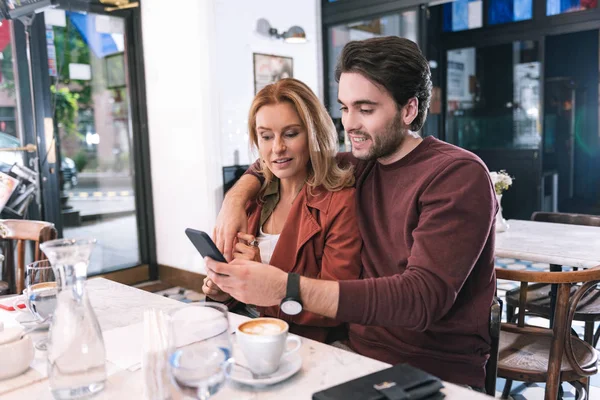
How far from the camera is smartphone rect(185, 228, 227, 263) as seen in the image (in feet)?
3.66

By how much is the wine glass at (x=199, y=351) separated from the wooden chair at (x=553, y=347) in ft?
3.58

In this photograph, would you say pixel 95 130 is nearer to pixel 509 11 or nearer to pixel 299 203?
pixel 299 203

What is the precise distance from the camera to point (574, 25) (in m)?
5.34

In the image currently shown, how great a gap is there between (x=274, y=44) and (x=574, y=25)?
300 centimetres

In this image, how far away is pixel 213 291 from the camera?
1.62m

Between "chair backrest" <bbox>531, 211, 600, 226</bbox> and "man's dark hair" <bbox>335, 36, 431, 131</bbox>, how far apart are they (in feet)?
6.50

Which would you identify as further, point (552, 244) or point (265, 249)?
point (552, 244)

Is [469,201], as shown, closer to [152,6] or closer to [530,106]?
[152,6]

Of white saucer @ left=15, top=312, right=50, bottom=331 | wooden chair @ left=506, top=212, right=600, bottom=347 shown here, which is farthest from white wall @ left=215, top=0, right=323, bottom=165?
white saucer @ left=15, top=312, right=50, bottom=331

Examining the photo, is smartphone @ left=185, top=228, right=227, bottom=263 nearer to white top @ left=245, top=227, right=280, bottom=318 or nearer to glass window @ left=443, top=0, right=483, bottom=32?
white top @ left=245, top=227, right=280, bottom=318

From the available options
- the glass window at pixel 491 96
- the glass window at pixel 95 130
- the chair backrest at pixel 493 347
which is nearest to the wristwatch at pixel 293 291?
the chair backrest at pixel 493 347

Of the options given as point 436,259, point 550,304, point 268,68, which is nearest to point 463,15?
point 268,68

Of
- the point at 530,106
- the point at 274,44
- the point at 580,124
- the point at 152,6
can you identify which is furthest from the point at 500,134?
the point at 152,6

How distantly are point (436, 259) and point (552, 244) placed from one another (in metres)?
1.48
